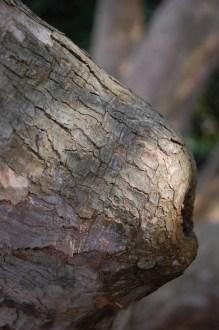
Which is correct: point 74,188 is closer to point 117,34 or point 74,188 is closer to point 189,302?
point 189,302

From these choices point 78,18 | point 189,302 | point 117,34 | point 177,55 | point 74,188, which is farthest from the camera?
point 78,18

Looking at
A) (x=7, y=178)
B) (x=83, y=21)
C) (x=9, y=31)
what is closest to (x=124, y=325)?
(x=7, y=178)

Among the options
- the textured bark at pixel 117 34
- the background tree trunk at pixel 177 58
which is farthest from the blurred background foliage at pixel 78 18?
the background tree trunk at pixel 177 58

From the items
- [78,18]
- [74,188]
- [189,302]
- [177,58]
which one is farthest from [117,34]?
[74,188]

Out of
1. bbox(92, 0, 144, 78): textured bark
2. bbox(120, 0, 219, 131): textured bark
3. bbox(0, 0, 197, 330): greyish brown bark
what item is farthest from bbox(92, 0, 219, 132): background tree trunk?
bbox(0, 0, 197, 330): greyish brown bark

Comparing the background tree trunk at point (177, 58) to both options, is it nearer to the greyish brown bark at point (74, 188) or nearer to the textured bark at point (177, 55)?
the textured bark at point (177, 55)

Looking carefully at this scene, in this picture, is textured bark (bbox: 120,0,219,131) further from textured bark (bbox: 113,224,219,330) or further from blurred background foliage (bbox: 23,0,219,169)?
blurred background foliage (bbox: 23,0,219,169)
